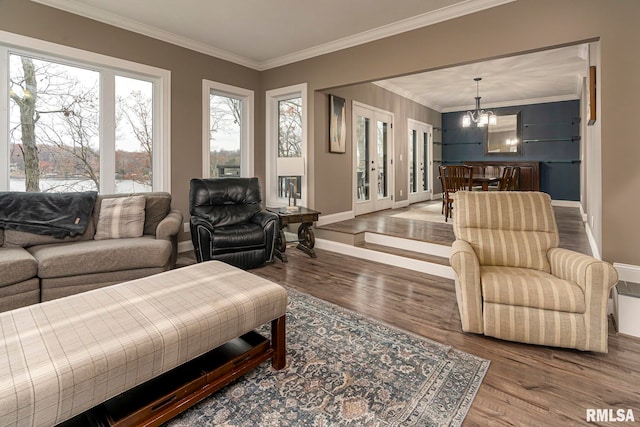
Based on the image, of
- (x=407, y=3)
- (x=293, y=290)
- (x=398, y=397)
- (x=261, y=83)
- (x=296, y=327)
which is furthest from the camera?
(x=261, y=83)

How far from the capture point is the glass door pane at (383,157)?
668 centimetres

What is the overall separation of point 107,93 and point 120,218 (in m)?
1.59

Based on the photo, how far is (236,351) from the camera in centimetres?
181

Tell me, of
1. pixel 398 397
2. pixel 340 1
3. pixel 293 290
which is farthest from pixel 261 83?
pixel 398 397

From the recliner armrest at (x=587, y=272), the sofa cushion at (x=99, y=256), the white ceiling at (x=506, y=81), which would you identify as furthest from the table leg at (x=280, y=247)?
the white ceiling at (x=506, y=81)

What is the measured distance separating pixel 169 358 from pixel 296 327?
112cm

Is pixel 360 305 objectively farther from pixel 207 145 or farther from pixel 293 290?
pixel 207 145

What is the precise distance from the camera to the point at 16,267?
2439mm

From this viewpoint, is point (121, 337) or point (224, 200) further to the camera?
point (224, 200)

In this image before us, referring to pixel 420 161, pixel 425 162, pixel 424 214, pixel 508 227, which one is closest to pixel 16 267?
pixel 508 227

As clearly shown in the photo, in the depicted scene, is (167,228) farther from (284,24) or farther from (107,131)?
(284,24)

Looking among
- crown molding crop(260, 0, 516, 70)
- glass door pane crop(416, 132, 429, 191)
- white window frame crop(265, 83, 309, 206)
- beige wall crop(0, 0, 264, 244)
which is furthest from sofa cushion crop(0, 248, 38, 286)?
glass door pane crop(416, 132, 429, 191)

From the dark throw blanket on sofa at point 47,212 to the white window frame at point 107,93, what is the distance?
1.63 ft

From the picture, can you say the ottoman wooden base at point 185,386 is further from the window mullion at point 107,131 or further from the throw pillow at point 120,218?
the window mullion at point 107,131
